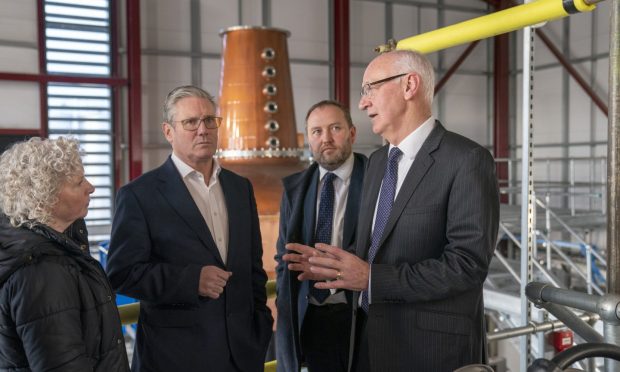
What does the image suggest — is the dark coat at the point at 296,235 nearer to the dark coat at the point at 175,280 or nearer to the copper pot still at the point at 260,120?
the dark coat at the point at 175,280

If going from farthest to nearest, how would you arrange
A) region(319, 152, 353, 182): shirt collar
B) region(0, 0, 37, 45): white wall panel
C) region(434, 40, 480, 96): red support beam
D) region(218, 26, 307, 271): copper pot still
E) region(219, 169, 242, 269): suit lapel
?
region(434, 40, 480, 96): red support beam
region(0, 0, 37, 45): white wall panel
region(218, 26, 307, 271): copper pot still
region(319, 152, 353, 182): shirt collar
region(219, 169, 242, 269): suit lapel

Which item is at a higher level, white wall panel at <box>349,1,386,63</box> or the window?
white wall panel at <box>349,1,386,63</box>

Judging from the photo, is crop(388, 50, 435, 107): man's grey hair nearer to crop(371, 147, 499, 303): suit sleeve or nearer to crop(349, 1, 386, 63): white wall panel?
crop(371, 147, 499, 303): suit sleeve

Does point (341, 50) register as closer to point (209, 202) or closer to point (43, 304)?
point (209, 202)

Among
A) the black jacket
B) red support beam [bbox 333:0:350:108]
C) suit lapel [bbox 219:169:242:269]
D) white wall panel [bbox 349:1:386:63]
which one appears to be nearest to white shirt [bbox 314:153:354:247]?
suit lapel [bbox 219:169:242:269]

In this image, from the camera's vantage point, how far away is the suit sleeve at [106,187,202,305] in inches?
78.2

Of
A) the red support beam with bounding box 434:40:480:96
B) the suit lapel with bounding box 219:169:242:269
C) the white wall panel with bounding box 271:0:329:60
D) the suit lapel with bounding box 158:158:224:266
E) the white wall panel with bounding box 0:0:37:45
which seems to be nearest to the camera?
the suit lapel with bounding box 158:158:224:266

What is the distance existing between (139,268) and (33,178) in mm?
584

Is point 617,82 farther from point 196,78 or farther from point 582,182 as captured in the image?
point 582,182

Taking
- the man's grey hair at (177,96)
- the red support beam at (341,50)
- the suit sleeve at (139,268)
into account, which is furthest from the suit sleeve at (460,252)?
the red support beam at (341,50)

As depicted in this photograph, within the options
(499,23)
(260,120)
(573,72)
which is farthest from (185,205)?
(573,72)

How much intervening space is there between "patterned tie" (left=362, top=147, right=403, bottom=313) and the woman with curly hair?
0.81m

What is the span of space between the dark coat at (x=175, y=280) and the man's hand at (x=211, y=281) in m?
0.02

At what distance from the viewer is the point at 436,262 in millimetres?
1656
